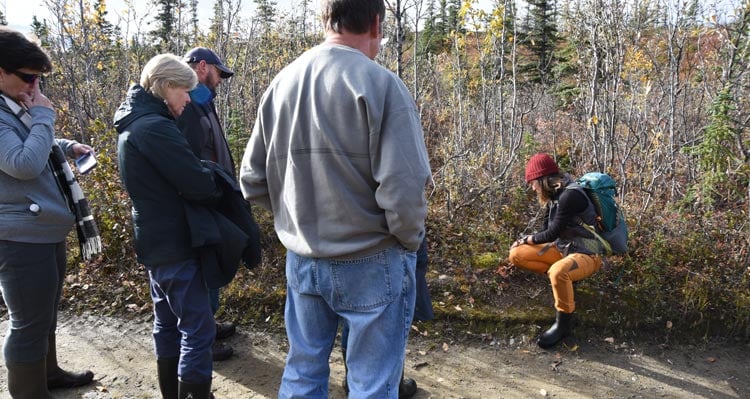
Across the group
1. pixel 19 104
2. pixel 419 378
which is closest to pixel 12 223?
pixel 19 104

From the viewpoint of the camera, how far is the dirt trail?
10.7ft

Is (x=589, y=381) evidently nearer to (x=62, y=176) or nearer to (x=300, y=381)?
(x=300, y=381)

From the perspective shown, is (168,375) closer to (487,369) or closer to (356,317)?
(356,317)

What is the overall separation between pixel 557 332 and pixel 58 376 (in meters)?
3.31

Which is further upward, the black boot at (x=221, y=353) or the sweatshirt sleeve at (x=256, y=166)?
the sweatshirt sleeve at (x=256, y=166)

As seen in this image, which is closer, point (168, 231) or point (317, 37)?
point (168, 231)

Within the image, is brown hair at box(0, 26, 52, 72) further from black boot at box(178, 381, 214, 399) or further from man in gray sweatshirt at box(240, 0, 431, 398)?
black boot at box(178, 381, 214, 399)

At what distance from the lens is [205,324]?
2605mm

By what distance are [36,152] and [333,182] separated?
155 centimetres

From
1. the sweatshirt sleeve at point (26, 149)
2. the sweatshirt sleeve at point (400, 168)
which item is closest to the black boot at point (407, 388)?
the sweatshirt sleeve at point (400, 168)

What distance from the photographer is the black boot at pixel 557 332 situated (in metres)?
3.71

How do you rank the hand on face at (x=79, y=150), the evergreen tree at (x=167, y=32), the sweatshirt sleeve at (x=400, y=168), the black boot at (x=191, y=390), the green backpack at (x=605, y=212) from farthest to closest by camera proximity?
the evergreen tree at (x=167, y=32) → the green backpack at (x=605, y=212) → the hand on face at (x=79, y=150) → the black boot at (x=191, y=390) → the sweatshirt sleeve at (x=400, y=168)

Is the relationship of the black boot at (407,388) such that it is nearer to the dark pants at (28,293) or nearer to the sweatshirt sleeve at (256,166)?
the sweatshirt sleeve at (256,166)

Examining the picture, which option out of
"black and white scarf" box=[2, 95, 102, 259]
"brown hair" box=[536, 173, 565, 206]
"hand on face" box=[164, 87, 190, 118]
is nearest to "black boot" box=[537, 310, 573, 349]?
"brown hair" box=[536, 173, 565, 206]
